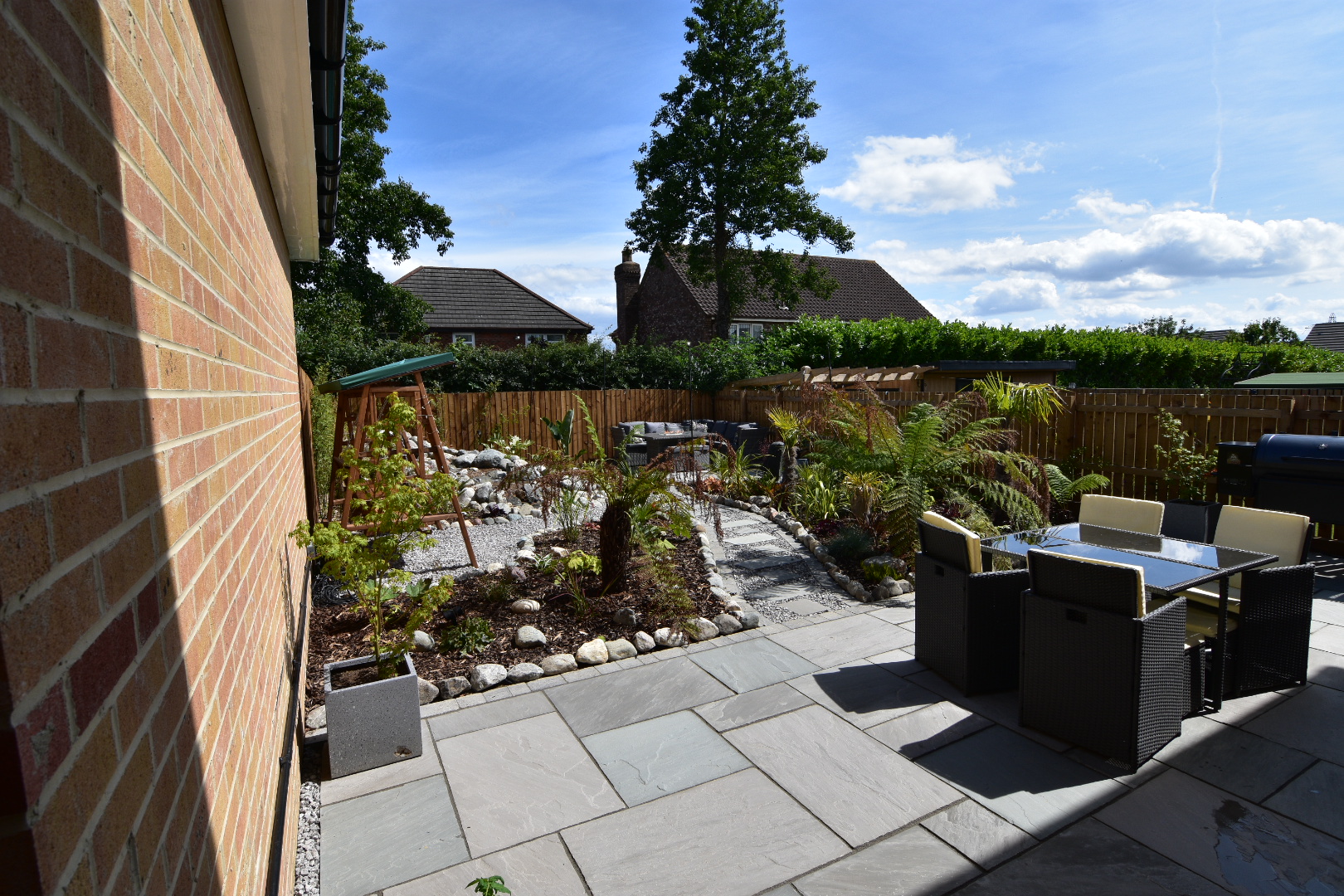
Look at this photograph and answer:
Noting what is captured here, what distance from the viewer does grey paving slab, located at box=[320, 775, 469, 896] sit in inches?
101

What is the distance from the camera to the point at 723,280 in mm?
20516

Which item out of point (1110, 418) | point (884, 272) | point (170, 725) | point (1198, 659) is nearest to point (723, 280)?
point (884, 272)

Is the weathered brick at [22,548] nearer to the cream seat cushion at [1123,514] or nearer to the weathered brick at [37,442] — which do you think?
the weathered brick at [37,442]

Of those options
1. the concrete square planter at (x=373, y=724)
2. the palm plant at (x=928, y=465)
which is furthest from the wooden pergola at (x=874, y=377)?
the concrete square planter at (x=373, y=724)

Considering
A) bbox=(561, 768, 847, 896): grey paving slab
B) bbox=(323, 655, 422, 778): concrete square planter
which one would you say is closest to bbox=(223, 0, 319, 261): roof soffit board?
bbox=(323, 655, 422, 778): concrete square planter

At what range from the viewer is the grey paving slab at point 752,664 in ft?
13.6

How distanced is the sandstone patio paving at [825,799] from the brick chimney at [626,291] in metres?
25.0

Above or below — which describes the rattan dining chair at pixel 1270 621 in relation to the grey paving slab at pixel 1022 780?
above

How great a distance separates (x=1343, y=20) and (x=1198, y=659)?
4.07 m

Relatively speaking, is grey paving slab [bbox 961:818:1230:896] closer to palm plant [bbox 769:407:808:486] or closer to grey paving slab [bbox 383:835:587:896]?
grey paving slab [bbox 383:835:587:896]

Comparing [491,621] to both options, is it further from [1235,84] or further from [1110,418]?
[1110,418]

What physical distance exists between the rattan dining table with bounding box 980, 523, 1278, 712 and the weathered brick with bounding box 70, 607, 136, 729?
3.75 m

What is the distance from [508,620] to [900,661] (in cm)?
260

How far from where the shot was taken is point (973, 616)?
3.75 metres
